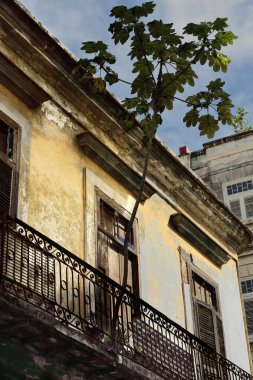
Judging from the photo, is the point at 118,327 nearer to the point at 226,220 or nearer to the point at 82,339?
→ the point at 82,339

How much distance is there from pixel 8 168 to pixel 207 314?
5196 millimetres

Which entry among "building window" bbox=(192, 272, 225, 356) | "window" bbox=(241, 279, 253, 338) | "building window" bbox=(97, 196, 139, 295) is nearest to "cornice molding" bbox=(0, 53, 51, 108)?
"building window" bbox=(97, 196, 139, 295)

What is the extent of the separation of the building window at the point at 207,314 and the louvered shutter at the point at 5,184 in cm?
473

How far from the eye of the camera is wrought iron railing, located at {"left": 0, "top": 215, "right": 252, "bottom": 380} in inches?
328

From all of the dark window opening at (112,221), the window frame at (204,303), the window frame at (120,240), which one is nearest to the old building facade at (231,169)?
the window frame at (204,303)

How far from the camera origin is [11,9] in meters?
9.89

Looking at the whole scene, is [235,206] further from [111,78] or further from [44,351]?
[44,351]

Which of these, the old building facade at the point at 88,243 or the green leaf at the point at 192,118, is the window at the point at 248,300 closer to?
the old building facade at the point at 88,243

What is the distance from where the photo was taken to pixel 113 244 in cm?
1114

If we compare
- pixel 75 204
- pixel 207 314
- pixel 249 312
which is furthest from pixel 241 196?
pixel 75 204

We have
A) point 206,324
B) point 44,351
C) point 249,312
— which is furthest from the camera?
point 249,312

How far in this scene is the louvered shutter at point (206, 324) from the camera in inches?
Result: 508

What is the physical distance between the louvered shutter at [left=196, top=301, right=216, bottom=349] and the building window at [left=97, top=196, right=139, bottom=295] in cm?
190

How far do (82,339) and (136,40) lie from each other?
347 centimetres
